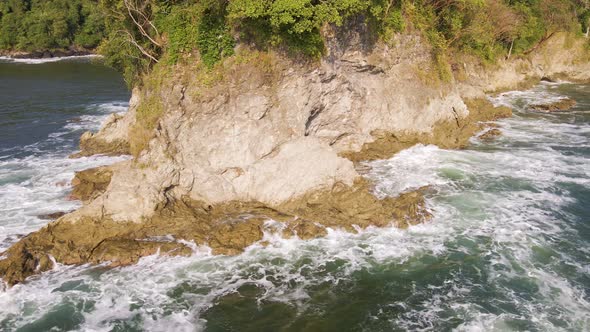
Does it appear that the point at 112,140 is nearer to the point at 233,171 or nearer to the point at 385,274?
the point at 233,171

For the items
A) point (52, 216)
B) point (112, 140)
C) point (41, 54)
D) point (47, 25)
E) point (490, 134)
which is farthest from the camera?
point (47, 25)

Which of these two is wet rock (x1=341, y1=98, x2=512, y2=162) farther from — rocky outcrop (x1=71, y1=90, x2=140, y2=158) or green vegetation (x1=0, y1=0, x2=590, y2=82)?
rocky outcrop (x1=71, y1=90, x2=140, y2=158)

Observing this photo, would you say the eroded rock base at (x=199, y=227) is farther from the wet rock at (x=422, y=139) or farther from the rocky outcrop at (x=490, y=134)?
the rocky outcrop at (x=490, y=134)

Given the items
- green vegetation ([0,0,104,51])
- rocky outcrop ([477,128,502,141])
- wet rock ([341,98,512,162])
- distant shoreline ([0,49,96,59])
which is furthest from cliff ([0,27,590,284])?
distant shoreline ([0,49,96,59])

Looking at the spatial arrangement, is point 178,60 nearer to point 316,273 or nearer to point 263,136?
point 263,136

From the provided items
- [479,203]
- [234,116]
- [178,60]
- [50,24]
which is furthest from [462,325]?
[50,24]

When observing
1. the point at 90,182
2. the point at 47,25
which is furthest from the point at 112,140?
the point at 47,25

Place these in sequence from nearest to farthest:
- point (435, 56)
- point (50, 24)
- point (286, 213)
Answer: point (286, 213)
point (435, 56)
point (50, 24)
